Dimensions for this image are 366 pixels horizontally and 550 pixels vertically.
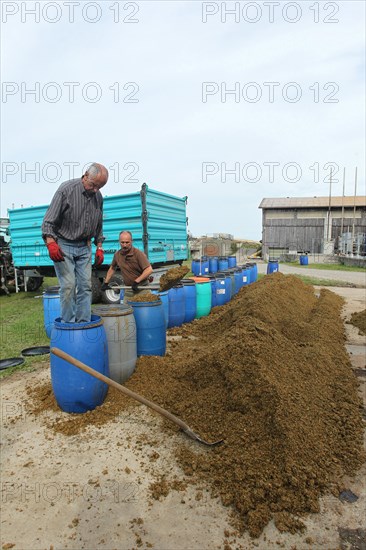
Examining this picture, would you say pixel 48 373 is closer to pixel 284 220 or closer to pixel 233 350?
pixel 233 350

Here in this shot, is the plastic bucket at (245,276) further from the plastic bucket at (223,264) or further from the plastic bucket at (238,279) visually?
the plastic bucket at (223,264)

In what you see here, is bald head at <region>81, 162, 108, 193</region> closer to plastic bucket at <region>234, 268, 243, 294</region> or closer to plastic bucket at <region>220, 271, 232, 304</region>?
plastic bucket at <region>220, 271, 232, 304</region>

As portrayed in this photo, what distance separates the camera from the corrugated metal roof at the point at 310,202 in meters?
35.8

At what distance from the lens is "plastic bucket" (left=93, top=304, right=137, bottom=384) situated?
3812mm

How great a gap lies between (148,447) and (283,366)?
1.56 metres

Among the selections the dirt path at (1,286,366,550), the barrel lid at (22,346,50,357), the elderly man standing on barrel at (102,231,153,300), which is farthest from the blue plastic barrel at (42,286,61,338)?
the dirt path at (1,286,366,550)

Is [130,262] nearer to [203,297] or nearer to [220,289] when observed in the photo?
[203,297]

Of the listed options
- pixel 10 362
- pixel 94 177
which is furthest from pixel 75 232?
pixel 10 362

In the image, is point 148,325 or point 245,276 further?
point 245,276

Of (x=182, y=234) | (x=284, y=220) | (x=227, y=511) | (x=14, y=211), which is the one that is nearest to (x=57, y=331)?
(x=227, y=511)

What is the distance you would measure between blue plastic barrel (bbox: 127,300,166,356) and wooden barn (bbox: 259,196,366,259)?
30983 millimetres

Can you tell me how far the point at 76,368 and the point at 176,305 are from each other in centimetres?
356

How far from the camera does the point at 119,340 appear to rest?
3.83 metres

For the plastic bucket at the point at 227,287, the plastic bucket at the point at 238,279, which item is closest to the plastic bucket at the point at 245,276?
the plastic bucket at the point at 238,279
